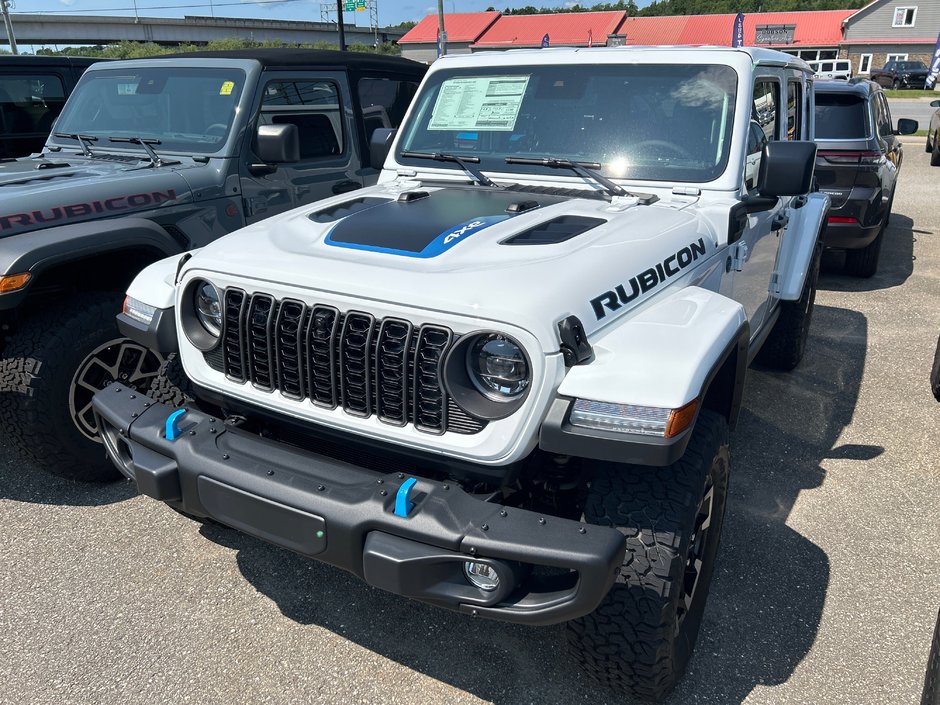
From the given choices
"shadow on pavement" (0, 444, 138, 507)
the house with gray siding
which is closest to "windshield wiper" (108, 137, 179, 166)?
"shadow on pavement" (0, 444, 138, 507)

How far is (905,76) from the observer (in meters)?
38.8

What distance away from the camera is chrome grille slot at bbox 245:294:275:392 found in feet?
7.50

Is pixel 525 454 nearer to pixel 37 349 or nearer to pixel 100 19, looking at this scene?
pixel 37 349

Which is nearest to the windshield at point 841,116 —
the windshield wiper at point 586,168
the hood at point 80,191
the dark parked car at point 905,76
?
the windshield wiper at point 586,168

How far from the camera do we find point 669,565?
1.99m

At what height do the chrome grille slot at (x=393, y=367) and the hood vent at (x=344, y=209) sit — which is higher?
the hood vent at (x=344, y=209)

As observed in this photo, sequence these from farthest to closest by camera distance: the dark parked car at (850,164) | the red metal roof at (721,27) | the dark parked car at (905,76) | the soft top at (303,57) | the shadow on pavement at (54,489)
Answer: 1. the red metal roof at (721,27)
2. the dark parked car at (905,76)
3. the dark parked car at (850,164)
4. the soft top at (303,57)
5. the shadow on pavement at (54,489)

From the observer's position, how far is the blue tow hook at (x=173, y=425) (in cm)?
230

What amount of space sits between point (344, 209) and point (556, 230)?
874 millimetres

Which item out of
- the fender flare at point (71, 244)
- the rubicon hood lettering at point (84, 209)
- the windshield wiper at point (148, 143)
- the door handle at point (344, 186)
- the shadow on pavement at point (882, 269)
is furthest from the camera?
the shadow on pavement at point (882, 269)

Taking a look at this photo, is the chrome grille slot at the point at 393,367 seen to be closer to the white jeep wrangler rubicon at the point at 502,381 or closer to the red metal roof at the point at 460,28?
the white jeep wrangler rubicon at the point at 502,381

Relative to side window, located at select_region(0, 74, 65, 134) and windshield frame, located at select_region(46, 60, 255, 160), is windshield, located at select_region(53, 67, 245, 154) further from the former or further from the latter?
side window, located at select_region(0, 74, 65, 134)

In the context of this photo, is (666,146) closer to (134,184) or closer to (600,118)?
(600,118)

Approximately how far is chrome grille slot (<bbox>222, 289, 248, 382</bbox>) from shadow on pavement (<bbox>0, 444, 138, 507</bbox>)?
4.78 feet
